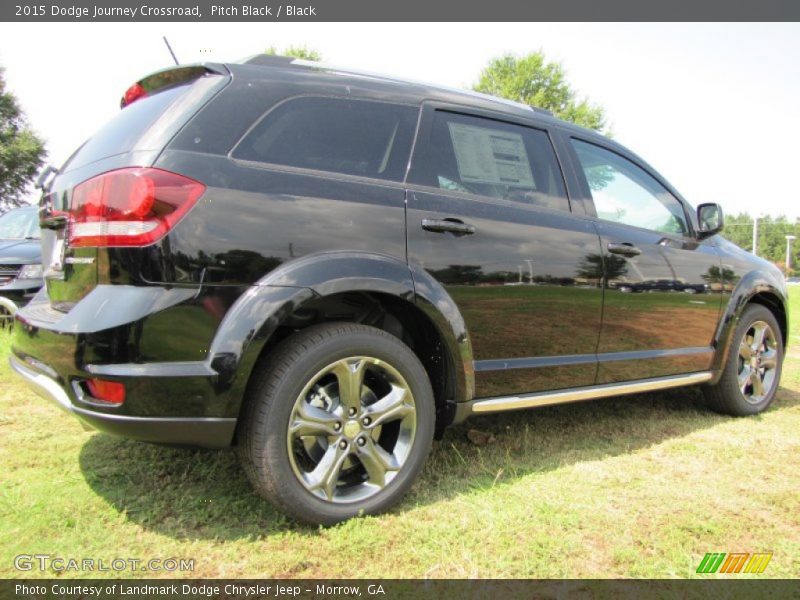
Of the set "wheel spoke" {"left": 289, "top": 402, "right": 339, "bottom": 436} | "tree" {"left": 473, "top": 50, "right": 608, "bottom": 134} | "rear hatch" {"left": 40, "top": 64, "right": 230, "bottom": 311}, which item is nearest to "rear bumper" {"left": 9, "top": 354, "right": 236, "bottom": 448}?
"wheel spoke" {"left": 289, "top": 402, "right": 339, "bottom": 436}

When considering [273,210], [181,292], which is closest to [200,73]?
[273,210]

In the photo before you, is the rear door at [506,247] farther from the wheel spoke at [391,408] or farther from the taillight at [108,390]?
the taillight at [108,390]

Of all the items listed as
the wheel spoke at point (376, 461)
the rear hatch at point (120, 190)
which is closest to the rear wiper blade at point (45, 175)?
the rear hatch at point (120, 190)

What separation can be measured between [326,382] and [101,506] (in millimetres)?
1055

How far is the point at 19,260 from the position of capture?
6.15 meters

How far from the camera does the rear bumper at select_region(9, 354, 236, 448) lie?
6.29 feet

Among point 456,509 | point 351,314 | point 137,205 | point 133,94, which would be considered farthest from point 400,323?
point 133,94

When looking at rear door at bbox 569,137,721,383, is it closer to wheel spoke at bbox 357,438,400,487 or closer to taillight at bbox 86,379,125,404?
wheel spoke at bbox 357,438,400,487

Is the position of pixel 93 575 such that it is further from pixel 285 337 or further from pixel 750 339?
pixel 750 339

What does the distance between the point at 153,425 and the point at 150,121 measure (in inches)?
45.3

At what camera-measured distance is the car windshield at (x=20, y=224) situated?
688 centimetres

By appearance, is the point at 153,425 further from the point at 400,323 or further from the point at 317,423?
the point at 400,323

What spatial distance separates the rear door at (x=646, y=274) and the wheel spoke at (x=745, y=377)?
1.51 feet

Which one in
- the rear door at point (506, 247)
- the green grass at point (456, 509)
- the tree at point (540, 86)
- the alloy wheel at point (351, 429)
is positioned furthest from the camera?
the tree at point (540, 86)
